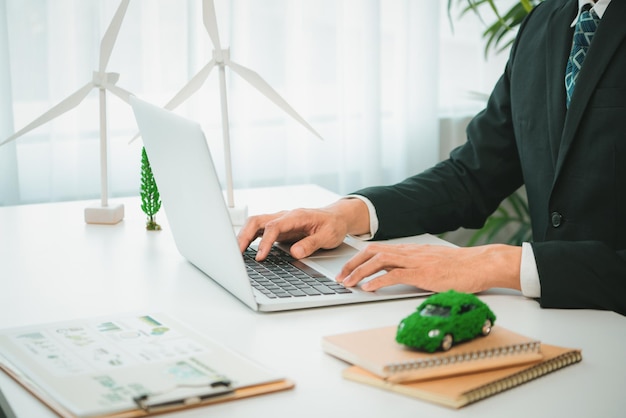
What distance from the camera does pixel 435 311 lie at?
1.00 meters

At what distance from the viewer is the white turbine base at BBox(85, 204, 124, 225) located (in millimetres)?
1771

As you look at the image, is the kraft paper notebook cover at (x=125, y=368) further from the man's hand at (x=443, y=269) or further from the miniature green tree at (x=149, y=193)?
the miniature green tree at (x=149, y=193)

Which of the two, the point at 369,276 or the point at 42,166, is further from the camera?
the point at 42,166

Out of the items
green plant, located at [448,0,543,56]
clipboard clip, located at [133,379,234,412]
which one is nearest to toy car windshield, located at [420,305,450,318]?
clipboard clip, located at [133,379,234,412]

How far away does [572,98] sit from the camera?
1585 mm

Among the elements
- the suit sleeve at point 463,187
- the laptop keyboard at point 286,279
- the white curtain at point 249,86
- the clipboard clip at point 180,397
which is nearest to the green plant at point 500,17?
the white curtain at point 249,86

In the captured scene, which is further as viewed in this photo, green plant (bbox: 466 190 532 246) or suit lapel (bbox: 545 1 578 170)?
green plant (bbox: 466 190 532 246)

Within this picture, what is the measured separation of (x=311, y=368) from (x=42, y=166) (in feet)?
5.99

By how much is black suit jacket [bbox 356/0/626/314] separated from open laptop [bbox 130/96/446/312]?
0.32 meters

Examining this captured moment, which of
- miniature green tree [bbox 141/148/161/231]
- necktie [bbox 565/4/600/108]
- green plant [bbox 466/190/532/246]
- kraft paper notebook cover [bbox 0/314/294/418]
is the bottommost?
green plant [bbox 466/190/532/246]

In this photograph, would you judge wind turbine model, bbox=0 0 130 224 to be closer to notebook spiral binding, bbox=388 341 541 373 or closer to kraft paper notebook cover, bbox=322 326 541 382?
kraft paper notebook cover, bbox=322 326 541 382

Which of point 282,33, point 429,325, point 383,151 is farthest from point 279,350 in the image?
point 383,151

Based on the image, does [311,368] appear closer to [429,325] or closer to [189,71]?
[429,325]

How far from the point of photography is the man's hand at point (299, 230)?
145 centimetres
